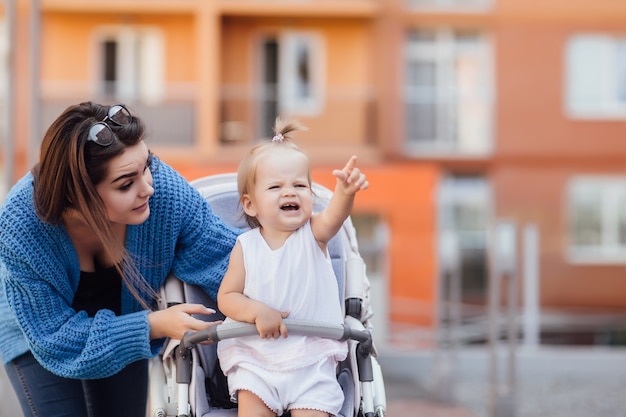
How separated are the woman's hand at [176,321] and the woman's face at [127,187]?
28 cm

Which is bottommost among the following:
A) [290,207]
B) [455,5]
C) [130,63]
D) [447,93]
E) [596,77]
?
[290,207]

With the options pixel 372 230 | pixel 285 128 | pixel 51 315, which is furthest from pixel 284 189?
pixel 372 230

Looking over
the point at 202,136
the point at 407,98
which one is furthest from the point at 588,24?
the point at 202,136

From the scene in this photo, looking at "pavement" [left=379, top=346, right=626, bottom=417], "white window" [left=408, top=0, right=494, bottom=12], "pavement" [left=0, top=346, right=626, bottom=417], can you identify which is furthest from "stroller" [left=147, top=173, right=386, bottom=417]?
"white window" [left=408, top=0, right=494, bottom=12]

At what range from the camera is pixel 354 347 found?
3287 mm

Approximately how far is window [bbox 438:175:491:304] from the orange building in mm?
26

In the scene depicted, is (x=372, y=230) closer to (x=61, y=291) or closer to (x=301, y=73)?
(x=301, y=73)

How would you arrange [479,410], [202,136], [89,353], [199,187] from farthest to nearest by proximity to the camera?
[202,136]
[479,410]
[199,187]
[89,353]

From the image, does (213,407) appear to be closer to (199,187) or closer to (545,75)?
(199,187)

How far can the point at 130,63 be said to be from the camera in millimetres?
20328

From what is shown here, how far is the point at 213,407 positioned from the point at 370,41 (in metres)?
17.4

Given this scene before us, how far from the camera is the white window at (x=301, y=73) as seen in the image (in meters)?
20.3

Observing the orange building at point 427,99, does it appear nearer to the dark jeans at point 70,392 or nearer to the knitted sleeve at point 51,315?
the dark jeans at point 70,392

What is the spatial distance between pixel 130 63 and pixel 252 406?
17801 mm
